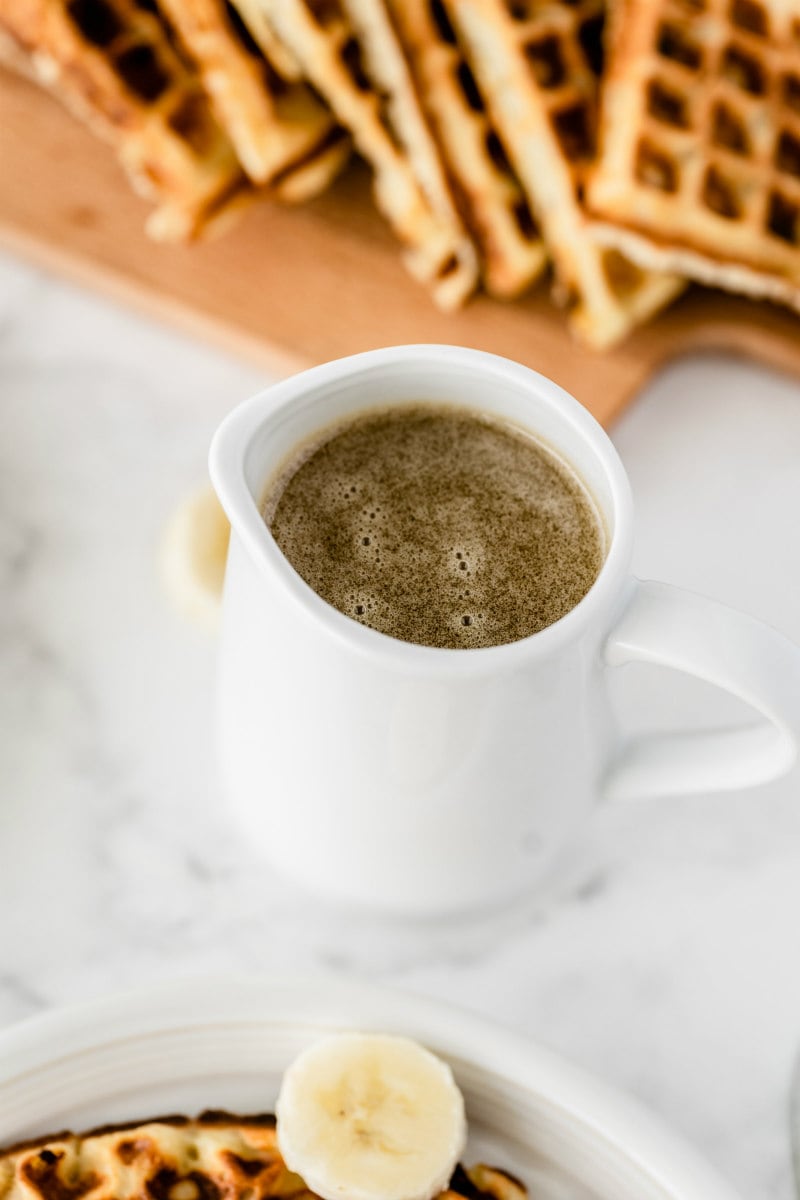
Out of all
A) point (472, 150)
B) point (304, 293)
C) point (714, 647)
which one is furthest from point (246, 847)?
point (472, 150)

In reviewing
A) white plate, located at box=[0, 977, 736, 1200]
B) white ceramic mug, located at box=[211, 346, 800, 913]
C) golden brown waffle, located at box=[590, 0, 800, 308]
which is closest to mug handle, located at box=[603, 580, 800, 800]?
white ceramic mug, located at box=[211, 346, 800, 913]

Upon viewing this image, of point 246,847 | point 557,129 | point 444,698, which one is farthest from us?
point 557,129

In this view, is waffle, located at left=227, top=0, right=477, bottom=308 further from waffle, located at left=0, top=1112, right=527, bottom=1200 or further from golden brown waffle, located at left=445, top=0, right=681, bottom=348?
waffle, located at left=0, top=1112, right=527, bottom=1200

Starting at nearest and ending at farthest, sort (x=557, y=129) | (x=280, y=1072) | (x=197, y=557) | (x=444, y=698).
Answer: (x=444, y=698) < (x=280, y=1072) < (x=197, y=557) < (x=557, y=129)

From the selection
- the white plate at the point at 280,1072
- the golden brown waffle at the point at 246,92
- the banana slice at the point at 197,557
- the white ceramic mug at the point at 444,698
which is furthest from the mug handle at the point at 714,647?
the golden brown waffle at the point at 246,92

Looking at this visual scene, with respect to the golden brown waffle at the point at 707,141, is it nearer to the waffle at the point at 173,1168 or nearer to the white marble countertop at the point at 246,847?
the white marble countertop at the point at 246,847

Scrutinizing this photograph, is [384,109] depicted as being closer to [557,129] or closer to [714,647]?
[557,129]

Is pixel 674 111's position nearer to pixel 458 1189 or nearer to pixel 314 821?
pixel 314 821
